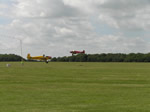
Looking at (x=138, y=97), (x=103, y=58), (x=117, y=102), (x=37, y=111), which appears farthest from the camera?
(x=103, y=58)

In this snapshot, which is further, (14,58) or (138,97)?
(14,58)

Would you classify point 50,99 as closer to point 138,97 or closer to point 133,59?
point 138,97

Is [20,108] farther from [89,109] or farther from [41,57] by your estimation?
[41,57]

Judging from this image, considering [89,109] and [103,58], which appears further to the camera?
[103,58]

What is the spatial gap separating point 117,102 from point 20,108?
459 centimetres

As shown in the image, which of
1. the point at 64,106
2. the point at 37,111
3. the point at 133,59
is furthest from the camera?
the point at 133,59

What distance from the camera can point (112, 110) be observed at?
11.9 metres

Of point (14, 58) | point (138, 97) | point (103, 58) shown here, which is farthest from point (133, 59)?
point (138, 97)

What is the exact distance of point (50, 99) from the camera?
14.7 meters

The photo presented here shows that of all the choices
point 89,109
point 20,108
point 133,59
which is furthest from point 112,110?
point 133,59

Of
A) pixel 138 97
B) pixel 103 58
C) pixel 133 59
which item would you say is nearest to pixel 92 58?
pixel 103 58

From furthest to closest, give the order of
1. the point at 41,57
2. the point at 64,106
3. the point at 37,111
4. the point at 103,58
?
the point at 103,58 < the point at 41,57 < the point at 64,106 < the point at 37,111

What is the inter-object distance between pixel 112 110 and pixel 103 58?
14662 centimetres

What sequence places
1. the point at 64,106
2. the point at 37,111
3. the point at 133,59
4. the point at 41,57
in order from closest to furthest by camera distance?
the point at 37,111 < the point at 64,106 < the point at 41,57 < the point at 133,59
